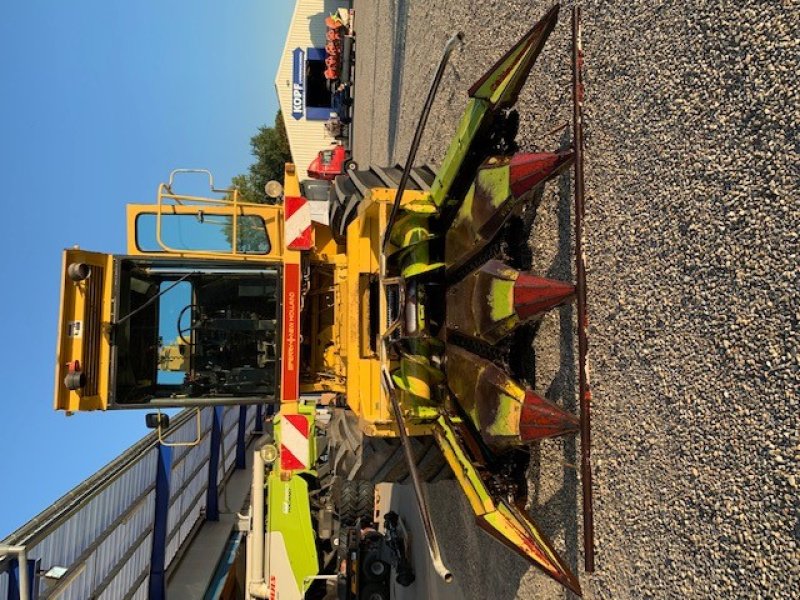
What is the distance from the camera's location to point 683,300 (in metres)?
2.00

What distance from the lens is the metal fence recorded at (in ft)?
17.7

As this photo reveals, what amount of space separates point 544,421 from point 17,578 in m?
4.96

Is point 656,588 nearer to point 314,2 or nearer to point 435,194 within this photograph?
point 435,194

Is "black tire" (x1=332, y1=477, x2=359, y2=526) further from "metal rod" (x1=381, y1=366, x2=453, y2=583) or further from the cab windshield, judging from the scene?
"metal rod" (x1=381, y1=366, x2=453, y2=583)

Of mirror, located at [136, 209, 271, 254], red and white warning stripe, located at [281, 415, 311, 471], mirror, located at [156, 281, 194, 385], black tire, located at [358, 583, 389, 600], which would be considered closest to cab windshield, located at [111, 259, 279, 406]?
mirror, located at [156, 281, 194, 385]

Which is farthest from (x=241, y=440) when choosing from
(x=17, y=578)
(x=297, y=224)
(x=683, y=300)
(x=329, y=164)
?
(x=683, y=300)

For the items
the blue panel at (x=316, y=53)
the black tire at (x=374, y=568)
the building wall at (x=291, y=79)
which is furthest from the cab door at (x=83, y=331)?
the blue panel at (x=316, y=53)

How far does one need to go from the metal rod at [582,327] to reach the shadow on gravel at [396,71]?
4.93m

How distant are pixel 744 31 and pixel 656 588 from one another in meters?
1.87

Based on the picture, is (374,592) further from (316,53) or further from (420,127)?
(316,53)

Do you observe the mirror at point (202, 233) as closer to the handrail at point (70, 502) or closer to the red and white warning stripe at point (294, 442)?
the red and white warning stripe at point (294, 442)

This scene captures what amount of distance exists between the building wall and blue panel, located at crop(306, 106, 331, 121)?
11 centimetres

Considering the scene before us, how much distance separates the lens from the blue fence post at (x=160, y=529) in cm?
763

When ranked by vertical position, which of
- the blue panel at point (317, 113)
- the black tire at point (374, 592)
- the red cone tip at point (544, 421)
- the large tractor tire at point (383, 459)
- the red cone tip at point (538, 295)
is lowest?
the black tire at point (374, 592)
